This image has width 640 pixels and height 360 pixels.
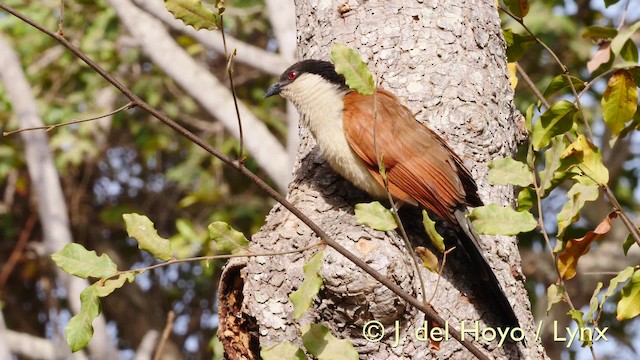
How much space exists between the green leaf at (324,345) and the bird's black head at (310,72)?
112cm

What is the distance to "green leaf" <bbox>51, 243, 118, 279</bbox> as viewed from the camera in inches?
72.1

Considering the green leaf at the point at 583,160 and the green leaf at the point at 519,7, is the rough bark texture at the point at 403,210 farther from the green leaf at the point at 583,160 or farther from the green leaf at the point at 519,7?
the green leaf at the point at 583,160

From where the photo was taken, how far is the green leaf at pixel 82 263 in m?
1.83

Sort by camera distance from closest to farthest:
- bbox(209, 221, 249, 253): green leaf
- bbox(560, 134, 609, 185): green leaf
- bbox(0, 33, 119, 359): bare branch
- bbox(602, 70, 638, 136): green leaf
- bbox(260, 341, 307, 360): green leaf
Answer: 1. bbox(260, 341, 307, 360): green leaf
2. bbox(209, 221, 249, 253): green leaf
3. bbox(560, 134, 609, 185): green leaf
4. bbox(602, 70, 638, 136): green leaf
5. bbox(0, 33, 119, 359): bare branch

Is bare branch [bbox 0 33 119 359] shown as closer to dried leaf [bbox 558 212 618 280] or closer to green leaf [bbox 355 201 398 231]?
dried leaf [bbox 558 212 618 280]

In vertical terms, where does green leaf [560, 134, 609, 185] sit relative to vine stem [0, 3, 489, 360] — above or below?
below

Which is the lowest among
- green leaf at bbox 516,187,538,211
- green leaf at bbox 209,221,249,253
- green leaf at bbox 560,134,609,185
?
green leaf at bbox 516,187,538,211

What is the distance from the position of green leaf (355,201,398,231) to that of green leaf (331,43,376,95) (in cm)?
24

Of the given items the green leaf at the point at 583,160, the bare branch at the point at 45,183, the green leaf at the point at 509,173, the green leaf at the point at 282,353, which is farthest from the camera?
the bare branch at the point at 45,183

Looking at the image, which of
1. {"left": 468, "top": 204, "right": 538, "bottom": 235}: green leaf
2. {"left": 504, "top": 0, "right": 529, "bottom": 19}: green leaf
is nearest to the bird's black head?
{"left": 504, "top": 0, "right": 529, "bottom": 19}: green leaf

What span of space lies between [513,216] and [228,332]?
3.43 ft

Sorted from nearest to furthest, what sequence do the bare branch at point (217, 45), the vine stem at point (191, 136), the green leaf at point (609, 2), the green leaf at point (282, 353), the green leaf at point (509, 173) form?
the vine stem at point (191, 136)
the green leaf at point (282, 353)
the green leaf at point (509, 173)
the green leaf at point (609, 2)
the bare branch at point (217, 45)

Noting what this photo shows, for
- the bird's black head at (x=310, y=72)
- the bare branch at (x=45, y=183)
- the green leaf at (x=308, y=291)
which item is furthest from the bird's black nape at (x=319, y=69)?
the bare branch at (x=45, y=183)

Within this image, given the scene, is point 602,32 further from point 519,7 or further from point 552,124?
point 552,124
